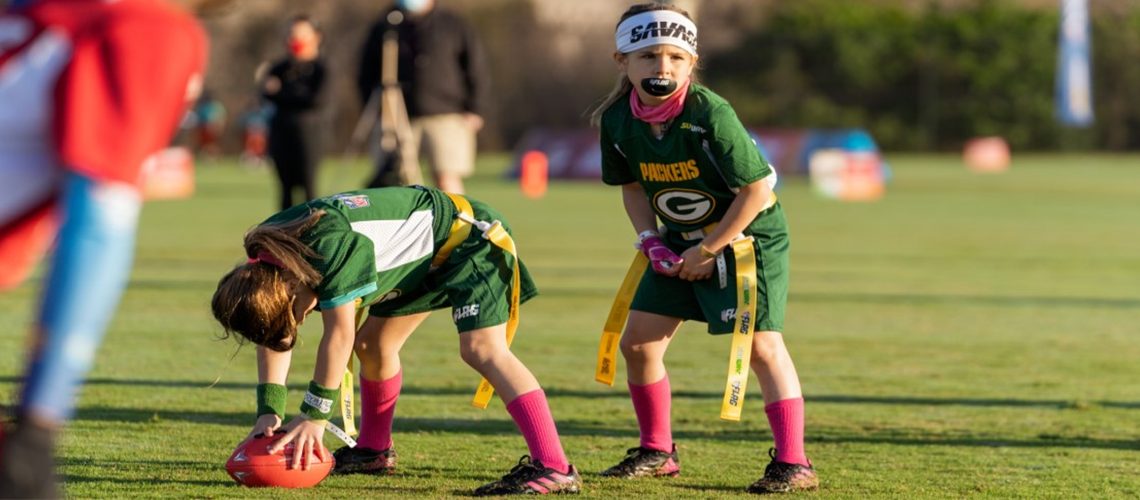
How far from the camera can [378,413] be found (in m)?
4.90

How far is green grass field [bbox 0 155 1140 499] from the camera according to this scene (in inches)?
187

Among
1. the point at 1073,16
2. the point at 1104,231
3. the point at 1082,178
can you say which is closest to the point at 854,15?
the point at 1073,16

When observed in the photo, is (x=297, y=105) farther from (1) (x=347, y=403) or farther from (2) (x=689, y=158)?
(2) (x=689, y=158)

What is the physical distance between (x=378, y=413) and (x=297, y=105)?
6726mm

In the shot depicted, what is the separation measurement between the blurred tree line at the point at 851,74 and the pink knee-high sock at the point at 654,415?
110 ft

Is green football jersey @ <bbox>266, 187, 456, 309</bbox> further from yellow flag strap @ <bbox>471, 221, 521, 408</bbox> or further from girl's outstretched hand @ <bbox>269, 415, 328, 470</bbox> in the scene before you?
girl's outstretched hand @ <bbox>269, 415, 328, 470</bbox>

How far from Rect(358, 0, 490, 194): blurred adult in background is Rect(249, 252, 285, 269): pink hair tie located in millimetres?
7066

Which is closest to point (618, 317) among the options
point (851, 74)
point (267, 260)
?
point (267, 260)

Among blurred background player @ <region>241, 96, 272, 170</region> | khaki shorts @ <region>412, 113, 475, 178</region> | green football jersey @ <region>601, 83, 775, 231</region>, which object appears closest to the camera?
green football jersey @ <region>601, 83, 775, 231</region>

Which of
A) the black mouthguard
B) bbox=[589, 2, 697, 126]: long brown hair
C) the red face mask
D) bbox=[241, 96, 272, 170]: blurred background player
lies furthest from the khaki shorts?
bbox=[241, 96, 272, 170]: blurred background player

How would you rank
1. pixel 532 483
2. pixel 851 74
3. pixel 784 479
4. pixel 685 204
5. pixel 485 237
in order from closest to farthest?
pixel 532 483 < pixel 784 479 < pixel 485 237 < pixel 685 204 < pixel 851 74

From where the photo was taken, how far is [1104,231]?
1619 cm

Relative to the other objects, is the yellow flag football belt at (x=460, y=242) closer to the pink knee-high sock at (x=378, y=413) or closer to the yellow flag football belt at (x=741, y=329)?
the pink knee-high sock at (x=378, y=413)

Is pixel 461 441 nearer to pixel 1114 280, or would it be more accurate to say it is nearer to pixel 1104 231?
pixel 1114 280
